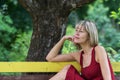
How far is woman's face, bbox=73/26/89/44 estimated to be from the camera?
4.24 m

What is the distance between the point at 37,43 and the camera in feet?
16.1

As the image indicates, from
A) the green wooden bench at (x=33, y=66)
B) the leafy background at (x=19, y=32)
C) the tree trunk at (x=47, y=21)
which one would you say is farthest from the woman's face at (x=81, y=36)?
the leafy background at (x=19, y=32)

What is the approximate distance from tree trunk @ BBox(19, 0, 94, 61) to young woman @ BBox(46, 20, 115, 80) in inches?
22.3

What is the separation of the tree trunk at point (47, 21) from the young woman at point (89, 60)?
567 mm

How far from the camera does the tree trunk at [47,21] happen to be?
4887 mm

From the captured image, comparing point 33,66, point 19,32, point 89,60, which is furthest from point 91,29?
point 19,32

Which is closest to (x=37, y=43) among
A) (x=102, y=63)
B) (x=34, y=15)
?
(x=34, y=15)

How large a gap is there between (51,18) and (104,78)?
3.78 feet

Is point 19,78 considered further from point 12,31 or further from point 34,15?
point 12,31

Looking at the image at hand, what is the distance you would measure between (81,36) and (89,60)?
9.9 inches

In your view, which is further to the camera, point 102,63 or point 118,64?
point 118,64

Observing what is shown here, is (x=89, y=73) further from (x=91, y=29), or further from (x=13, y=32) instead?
(x=13, y=32)

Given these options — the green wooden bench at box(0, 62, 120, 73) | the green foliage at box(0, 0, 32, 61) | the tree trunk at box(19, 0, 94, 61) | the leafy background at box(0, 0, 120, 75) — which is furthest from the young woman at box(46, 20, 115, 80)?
the green foliage at box(0, 0, 32, 61)

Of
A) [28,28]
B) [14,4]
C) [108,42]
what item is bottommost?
[108,42]
